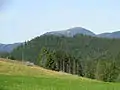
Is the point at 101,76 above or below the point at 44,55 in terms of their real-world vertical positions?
below

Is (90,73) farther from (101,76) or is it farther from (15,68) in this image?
(15,68)

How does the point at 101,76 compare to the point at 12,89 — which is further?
the point at 101,76

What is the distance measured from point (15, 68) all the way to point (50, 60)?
58.1 m

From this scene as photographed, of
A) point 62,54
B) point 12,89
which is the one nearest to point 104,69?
point 62,54

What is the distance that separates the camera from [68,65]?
162000 mm

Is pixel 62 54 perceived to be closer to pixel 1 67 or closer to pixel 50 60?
pixel 50 60

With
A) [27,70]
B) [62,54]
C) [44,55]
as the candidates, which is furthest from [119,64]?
[27,70]

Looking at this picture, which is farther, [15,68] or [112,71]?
[112,71]

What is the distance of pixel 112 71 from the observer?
139500 millimetres

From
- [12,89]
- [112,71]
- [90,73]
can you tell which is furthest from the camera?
[90,73]

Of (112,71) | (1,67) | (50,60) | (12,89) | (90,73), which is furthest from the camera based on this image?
(90,73)

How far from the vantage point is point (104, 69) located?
143875 millimetres

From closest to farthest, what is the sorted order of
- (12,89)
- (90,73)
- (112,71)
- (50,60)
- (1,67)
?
(12,89) < (1,67) < (50,60) < (112,71) < (90,73)

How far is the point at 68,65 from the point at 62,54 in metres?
5.79
